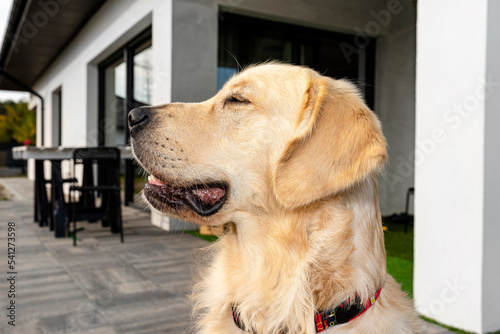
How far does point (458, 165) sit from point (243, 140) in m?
1.48

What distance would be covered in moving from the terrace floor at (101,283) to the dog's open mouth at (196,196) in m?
1.32

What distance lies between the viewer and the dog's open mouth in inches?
62.6

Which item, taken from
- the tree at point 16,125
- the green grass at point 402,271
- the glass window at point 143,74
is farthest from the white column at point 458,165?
the tree at point 16,125

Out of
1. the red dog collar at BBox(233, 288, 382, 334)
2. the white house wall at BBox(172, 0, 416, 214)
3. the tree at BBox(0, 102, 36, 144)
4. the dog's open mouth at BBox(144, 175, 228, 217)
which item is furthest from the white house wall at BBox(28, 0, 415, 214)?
the tree at BBox(0, 102, 36, 144)

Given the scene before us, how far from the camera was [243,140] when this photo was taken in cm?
164

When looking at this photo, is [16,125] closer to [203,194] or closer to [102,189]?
[102,189]

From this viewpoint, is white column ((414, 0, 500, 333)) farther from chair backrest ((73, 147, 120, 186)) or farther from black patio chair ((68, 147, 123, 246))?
chair backrest ((73, 147, 120, 186))

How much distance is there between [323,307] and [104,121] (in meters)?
9.40

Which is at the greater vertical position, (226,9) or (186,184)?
(226,9)

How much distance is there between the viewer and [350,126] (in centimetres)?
139

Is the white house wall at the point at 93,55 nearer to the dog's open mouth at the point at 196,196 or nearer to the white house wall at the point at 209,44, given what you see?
the white house wall at the point at 209,44

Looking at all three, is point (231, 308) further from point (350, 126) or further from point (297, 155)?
point (350, 126)

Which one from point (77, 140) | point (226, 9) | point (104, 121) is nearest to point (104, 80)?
point (104, 121)

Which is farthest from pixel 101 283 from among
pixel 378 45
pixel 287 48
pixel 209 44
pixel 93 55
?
pixel 93 55
